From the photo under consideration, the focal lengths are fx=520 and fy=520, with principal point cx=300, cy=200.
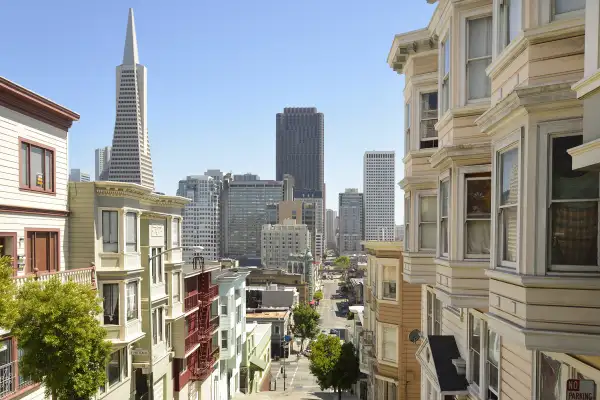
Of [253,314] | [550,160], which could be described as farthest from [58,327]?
[253,314]

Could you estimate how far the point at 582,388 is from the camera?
6484 mm

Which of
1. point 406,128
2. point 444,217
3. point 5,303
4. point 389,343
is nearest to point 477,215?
point 444,217

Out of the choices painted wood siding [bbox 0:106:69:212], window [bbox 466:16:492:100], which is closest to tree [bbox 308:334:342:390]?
painted wood siding [bbox 0:106:69:212]

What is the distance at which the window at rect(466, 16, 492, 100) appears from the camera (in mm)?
10508

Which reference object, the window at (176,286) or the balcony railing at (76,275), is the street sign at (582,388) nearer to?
the balcony railing at (76,275)

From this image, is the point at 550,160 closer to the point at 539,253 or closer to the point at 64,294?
the point at 539,253

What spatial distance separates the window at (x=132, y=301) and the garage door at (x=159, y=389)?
6729 mm

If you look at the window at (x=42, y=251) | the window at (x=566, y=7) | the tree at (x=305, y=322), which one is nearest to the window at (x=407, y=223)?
the window at (x=566, y=7)

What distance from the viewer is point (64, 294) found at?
12781 millimetres

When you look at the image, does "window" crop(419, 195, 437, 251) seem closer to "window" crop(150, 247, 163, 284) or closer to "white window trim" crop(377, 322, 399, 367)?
"white window trim" crop(377, 322, 399, 367)

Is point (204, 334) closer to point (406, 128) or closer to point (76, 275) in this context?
point (76, 275)

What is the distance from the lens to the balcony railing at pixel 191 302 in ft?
101

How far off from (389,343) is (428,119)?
12.5m

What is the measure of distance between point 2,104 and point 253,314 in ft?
241
